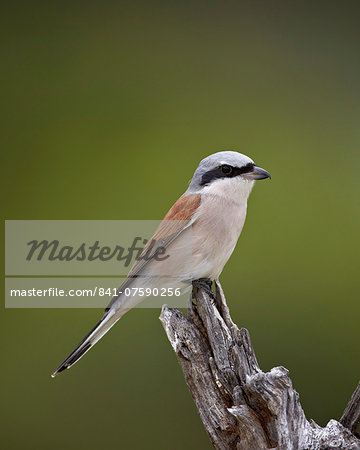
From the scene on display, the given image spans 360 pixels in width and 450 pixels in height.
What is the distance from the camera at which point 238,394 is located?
171 cm

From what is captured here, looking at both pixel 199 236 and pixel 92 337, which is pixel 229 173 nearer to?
pixel 199 236

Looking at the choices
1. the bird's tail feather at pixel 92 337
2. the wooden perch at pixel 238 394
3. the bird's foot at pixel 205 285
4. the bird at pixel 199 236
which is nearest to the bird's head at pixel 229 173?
A: the bird at pixel 199 236

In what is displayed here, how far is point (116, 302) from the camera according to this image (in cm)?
230

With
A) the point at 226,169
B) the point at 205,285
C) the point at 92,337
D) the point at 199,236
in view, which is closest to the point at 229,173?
the point at 226,169

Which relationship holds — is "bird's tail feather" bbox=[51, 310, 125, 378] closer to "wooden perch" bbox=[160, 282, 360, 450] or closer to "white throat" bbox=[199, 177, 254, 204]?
"wooden perch" bbox=[160, 282, 360, 450]

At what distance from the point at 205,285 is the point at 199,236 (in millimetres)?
194

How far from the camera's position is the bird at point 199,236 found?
2295 mm

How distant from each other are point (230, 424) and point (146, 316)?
69.8 inches

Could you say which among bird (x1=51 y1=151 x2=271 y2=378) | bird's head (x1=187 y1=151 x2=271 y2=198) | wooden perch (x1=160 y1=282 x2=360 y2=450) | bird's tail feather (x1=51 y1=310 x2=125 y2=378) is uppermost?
bird's head (x1=187 y1=151 x2=271 y2=198)

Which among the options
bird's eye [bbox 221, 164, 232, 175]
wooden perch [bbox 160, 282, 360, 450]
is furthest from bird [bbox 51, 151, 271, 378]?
wooden perch [bbox 160, 282, 360, 450]

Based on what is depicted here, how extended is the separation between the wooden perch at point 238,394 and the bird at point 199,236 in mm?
259

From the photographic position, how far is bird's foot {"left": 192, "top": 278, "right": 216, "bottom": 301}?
222cm

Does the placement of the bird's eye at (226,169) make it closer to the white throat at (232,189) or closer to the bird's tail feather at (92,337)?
the white throat at (232,189)

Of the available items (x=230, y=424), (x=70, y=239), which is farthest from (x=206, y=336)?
(x=70, y=239)
